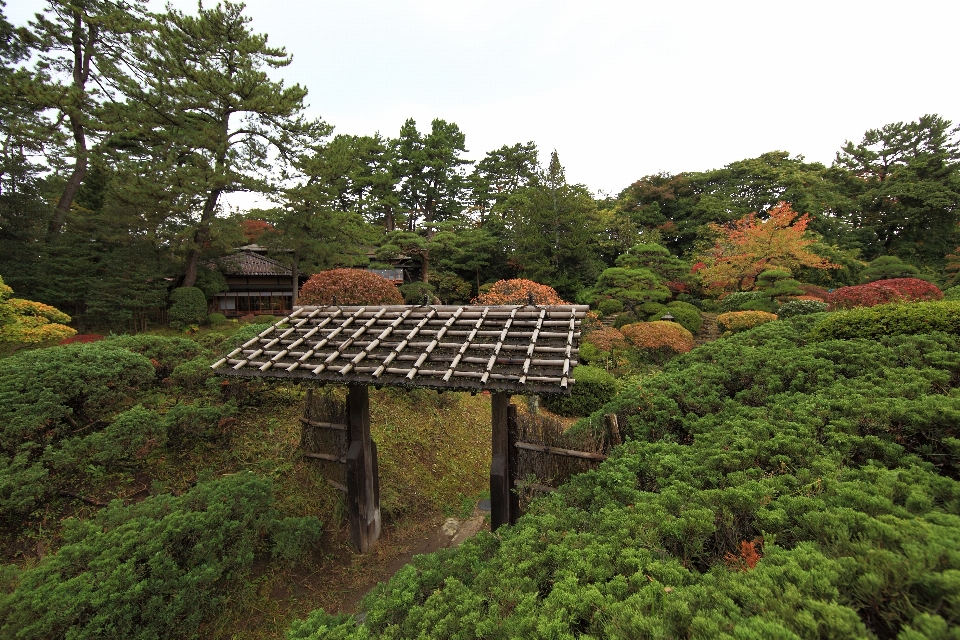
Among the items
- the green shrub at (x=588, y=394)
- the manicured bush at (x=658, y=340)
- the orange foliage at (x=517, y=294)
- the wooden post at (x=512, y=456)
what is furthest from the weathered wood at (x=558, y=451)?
the manicured bush at (x=658, y=340)

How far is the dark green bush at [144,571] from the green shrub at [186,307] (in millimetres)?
16377

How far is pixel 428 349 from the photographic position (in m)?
3.70

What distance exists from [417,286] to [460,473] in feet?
50.1

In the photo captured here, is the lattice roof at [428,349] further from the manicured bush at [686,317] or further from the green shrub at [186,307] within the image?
the green shrub at [186,307]

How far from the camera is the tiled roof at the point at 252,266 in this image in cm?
2039

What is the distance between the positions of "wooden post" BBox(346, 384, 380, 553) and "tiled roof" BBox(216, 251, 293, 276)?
19.2 meters

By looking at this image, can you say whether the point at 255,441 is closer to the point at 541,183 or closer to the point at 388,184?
the point at 541,183

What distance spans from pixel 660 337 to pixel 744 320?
3.05 m

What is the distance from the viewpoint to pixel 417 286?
834 inches

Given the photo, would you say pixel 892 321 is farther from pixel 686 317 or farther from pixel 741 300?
pixel 741 300

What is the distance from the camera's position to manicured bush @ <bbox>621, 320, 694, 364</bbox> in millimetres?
12239

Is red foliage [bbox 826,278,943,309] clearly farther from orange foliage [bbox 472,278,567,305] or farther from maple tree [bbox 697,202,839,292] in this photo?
orange foliage [bbox 472,278,567,305]

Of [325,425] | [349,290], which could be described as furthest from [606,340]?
[325,425]

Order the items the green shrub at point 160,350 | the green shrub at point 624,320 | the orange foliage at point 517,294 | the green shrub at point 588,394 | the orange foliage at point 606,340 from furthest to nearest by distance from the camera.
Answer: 1. the green shrub at point 624,320
2. the orange foliage at point 606,340
3. the orange foliage at point 517,294
4. the green shrub at point 588,394
5. the green shrub at point 160,350
